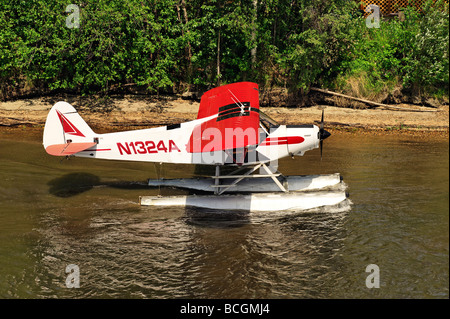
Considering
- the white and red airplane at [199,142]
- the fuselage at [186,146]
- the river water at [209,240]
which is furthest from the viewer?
the fuselage at [186,146]

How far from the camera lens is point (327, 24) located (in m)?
18.0

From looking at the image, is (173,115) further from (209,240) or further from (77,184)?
(209,240)

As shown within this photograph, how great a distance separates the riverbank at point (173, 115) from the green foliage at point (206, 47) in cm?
72

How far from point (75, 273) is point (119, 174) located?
5033 mm

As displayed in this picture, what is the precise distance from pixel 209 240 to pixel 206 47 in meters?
11.4

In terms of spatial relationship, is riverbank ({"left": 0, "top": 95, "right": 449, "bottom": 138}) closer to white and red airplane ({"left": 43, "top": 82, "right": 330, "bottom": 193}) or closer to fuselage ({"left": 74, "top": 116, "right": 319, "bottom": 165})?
white and red airplane ({"left": 43, "top": 82, "right": 330, "bottom": 193})

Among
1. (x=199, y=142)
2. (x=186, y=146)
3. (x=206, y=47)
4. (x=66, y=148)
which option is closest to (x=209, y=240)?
(x=199, y=142)

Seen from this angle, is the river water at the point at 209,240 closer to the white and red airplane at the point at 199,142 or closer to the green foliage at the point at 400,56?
the white and red airplane at the point at 199,142

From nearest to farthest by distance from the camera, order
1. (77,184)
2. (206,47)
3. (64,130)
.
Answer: (64,130)
(77,184)
(206,47)

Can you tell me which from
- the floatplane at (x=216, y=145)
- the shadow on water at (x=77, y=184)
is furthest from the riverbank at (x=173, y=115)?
the floatplane at (x=216, y=145)

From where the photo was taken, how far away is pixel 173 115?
17719mm

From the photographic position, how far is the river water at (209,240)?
720cm

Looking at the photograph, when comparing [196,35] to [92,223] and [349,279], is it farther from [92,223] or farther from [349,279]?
[349,279]

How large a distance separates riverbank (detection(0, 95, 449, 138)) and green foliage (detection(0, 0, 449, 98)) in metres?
0.72
